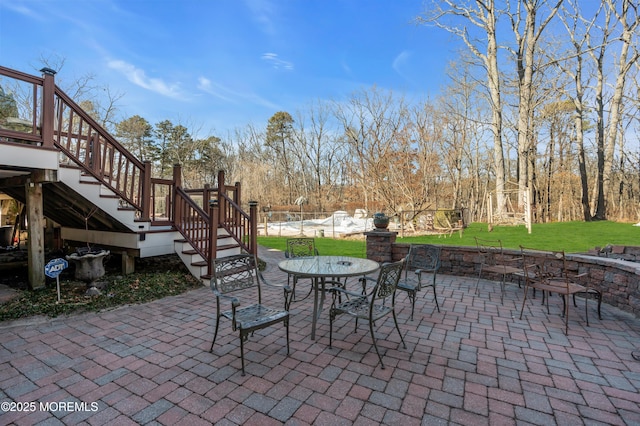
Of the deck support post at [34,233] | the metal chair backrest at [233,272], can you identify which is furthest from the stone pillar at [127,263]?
the metal chair backrest at [233,272]

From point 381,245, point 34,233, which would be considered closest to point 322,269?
point 381,245

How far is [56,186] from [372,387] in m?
5.17

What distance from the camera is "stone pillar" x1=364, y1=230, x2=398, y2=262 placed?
6.25 metres

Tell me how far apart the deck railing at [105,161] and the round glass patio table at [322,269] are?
7.28ft

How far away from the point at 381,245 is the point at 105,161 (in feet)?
16.8

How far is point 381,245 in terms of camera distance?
20.7ft

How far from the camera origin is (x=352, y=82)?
16438 millimetres

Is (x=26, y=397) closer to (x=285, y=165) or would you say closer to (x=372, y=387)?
(x=372, y=387)

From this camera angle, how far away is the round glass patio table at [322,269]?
113 inches

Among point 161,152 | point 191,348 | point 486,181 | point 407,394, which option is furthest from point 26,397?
point 161,152

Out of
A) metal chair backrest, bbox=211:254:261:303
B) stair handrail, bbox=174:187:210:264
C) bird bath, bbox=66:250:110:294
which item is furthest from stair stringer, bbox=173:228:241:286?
metal chair backrest, bbox=211:254:261:303

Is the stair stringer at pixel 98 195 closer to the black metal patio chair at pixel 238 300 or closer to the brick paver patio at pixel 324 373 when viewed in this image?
the brick paver patio at pixel 324 373

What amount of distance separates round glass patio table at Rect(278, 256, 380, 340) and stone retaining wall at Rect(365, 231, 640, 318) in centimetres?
289

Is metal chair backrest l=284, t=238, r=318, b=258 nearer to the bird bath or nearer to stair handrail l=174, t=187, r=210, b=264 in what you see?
stair handrail l=174, t=187, r=210, b=264
